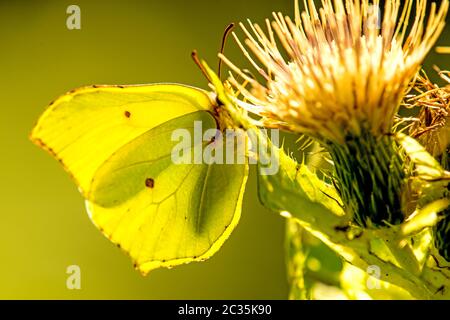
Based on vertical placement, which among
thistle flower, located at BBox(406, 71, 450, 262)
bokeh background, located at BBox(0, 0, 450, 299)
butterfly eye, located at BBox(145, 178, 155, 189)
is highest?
bokeh background, located at BBox(0, 0, 450, 299)

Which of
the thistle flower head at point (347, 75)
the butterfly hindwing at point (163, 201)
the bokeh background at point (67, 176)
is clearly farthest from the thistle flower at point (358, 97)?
the bokeh background at point (67, 176)

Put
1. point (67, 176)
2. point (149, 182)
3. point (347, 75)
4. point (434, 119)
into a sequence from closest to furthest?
point (347, 75)
point (434, 119)
point (149, 182)
point (67, 176)

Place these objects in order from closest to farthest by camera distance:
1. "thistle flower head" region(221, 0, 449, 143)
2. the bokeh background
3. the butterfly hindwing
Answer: "thistle flower head" region(221, 0, 449, 143) → the butterfly hindwing → the bokeh background

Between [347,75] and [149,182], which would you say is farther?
[149,182]

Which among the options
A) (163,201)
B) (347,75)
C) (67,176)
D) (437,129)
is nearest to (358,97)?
(347,75)

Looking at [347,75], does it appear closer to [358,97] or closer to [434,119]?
[358,97]

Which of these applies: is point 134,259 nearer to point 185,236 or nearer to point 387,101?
point 185,236

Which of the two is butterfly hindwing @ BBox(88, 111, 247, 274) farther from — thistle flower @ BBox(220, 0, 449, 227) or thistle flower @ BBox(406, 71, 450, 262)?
thistle flower @ BBox(406, 71, 450, 262)

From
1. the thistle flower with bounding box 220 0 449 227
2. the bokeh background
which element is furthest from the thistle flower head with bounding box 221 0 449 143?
the bokeh background

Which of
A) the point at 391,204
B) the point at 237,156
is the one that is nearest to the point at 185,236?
the point at 237,156

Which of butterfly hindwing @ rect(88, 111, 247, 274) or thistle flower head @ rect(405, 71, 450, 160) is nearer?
thistle flower head @ rect(405, 71, 450, 160)
